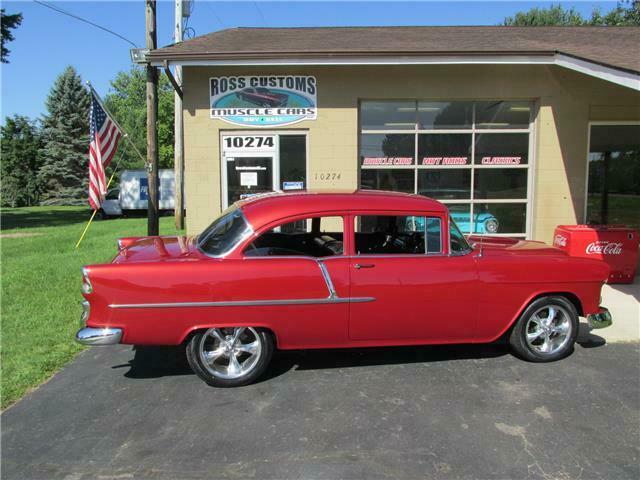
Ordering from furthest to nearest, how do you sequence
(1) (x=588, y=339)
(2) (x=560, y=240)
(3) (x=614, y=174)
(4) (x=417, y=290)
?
(3) (x=614, y=174)
(2) (x=560, y=240)
(1) (x=588, y=339)
(4) (x=417, y=290)

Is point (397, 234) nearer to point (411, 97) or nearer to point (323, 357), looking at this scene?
point (323, 357)

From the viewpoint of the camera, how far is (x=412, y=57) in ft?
26.8

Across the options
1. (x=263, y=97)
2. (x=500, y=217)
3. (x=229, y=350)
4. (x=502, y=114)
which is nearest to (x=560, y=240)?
(x=500, y=217)

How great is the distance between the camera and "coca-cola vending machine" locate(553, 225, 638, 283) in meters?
7.93

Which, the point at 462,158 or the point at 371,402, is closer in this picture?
the point at 371,402

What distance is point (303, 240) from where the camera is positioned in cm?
496

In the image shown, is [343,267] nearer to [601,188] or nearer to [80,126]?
[601,188]

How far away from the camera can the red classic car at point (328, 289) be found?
3961 millimetres

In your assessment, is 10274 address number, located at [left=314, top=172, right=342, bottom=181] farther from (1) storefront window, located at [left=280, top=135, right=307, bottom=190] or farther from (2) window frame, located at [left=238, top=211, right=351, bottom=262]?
(2) window frame, located at [left=238, top=211, right=351, bottom=262]

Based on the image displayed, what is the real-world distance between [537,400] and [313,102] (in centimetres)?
665

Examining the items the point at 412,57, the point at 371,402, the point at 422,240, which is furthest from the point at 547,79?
the point at 371,402

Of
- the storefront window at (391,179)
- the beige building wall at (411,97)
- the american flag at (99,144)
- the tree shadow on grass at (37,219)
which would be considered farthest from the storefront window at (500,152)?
the tree shadow on grass at (37,219)

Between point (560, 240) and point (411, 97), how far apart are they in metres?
3.69

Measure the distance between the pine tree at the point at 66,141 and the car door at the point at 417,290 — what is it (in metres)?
39.4
